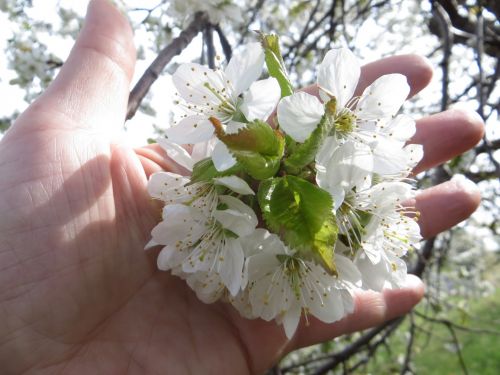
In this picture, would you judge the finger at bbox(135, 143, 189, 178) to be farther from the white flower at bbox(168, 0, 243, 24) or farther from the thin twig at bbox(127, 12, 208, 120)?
the white flower at bbox(168, 0, 243, 24)

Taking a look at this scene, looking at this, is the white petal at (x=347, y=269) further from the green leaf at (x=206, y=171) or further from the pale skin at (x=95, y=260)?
the pale skin at (x=95, y=260)

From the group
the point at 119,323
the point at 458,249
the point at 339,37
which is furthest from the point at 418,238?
the point at 458,249

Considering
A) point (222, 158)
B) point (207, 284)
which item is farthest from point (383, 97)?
point (207, 284)

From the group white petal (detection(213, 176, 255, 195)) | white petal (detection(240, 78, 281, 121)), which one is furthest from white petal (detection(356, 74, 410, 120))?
white petal (detection(213, 176, 255, 195))

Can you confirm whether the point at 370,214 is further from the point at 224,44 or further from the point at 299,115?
the point at 224,44

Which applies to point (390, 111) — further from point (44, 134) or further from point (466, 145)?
point (44, 134)
